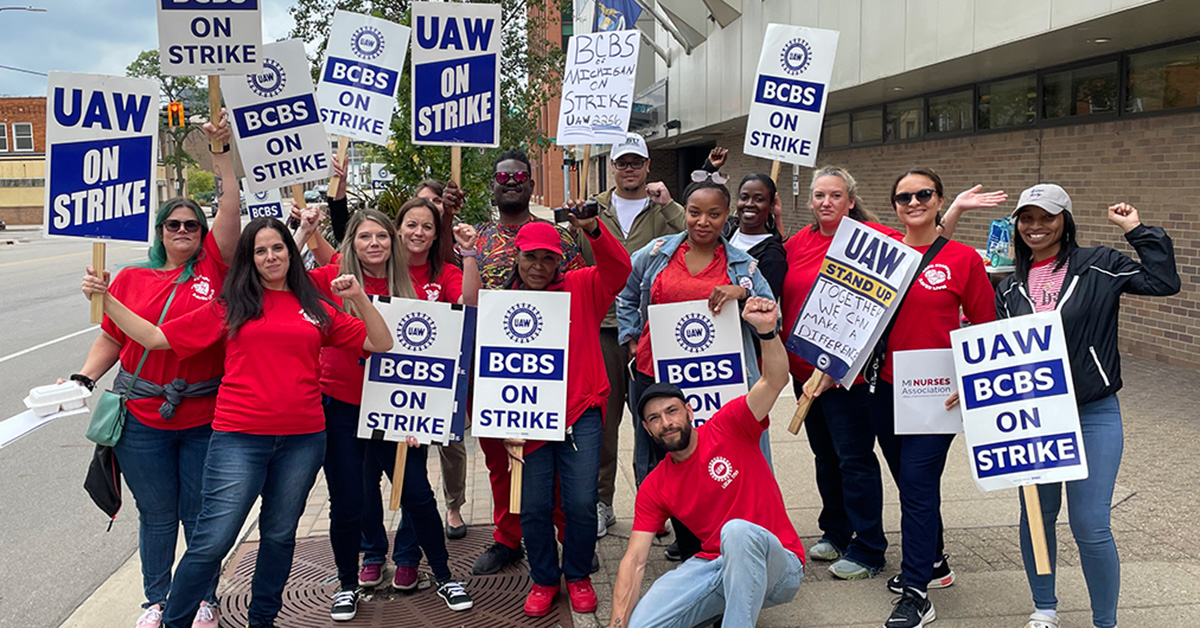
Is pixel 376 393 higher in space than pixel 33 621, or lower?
higher

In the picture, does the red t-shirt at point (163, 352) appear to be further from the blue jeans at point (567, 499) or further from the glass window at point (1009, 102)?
the glass window at point (1009, 102)

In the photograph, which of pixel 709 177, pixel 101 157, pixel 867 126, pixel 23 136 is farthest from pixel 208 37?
pixel 23 136

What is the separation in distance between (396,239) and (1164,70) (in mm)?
8104

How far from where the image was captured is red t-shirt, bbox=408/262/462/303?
4.82 m

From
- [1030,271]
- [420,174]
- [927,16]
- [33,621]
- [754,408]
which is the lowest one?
[33,621]

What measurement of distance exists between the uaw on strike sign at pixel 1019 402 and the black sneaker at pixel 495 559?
2501 millimetres

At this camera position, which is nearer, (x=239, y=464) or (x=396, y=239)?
(x=239, y=464)

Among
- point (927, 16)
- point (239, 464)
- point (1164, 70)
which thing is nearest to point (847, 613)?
point (239, 464)

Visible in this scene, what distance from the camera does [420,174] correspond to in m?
10.7

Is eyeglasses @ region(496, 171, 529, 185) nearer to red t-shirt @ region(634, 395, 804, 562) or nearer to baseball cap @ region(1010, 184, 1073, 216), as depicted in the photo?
red t-shirt @ region(634, 395, 804, 562)

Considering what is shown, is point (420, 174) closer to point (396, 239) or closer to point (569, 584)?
point (396, 239)

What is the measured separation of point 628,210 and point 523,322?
1.44 metres

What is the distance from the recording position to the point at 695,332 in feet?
14.8

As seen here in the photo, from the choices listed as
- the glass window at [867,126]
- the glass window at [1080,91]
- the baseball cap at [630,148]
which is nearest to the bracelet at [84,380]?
the baseball cap at [630,148]
